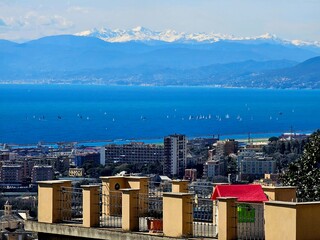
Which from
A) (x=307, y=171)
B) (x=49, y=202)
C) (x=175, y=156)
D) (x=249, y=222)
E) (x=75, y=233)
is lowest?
(x=75, y=233)

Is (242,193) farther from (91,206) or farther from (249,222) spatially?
(91,206)

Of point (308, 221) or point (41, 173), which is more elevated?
point (41, 173)

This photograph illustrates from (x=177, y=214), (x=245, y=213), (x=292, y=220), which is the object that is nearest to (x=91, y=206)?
(x=177, y=214)

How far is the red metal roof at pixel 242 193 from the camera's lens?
9.12 meters

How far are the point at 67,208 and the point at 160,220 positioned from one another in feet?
4.30

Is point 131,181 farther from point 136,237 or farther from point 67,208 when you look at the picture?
point 136,237

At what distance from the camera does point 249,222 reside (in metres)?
8.59

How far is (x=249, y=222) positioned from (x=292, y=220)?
0.88m

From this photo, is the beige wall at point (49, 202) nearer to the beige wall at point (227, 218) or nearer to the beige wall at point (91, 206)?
the beige wall at point (91, 206)

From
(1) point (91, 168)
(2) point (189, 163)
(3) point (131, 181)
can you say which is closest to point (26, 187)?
(1) point (91, 168)

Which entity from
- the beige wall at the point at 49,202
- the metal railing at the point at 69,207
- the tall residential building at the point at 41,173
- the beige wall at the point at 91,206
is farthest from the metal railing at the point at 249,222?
the tall residential building at the point at 41,173

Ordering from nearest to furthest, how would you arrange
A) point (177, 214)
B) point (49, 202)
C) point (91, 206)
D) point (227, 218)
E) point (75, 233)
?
point (227, 218), point (177, 214), point (75, 233), point (91, 206), point (49, 202)

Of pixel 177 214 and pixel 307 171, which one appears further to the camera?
pixel 307 171

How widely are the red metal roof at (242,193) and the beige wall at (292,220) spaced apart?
3.81ft
